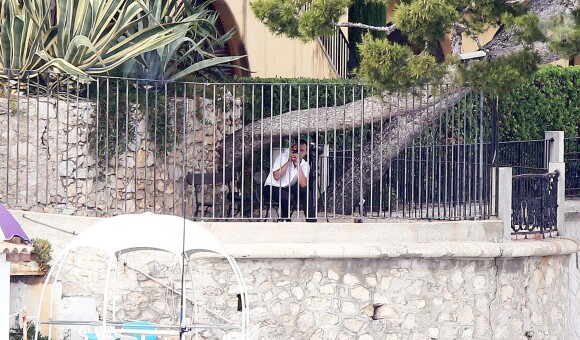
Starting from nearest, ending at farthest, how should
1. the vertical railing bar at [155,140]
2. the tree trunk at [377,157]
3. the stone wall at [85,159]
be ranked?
the stone wall at [85,159], the vertical railing bar at [155,140], the tree trunk at [377,157]

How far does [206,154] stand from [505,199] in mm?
3287

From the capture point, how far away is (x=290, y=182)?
520 inches

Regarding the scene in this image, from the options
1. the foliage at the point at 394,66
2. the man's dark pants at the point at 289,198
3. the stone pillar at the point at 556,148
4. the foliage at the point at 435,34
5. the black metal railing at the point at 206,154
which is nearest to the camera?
the foliage at the point at 435,34

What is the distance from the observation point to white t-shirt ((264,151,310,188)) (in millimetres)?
13320

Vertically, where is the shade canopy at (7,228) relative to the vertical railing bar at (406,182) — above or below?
below

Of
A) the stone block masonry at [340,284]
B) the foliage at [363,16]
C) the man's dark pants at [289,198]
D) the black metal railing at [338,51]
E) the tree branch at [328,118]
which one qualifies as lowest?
the stone block masonry at [340,284]

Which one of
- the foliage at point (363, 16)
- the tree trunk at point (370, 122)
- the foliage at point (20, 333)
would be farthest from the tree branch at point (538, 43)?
the foliage at point (363, 16)

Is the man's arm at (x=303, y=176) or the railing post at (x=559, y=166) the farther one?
the railing post at (x=559, y=166)

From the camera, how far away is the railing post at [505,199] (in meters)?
13.6

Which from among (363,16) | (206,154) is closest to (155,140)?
(206,154)

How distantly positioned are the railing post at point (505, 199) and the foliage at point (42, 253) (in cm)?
479

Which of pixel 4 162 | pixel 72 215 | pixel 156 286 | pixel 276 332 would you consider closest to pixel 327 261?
pixel 276 332

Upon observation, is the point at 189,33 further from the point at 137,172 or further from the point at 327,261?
the point at 327,261

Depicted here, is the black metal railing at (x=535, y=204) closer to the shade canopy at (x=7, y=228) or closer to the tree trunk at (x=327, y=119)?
the tree trunk at (x=327, y=119)
